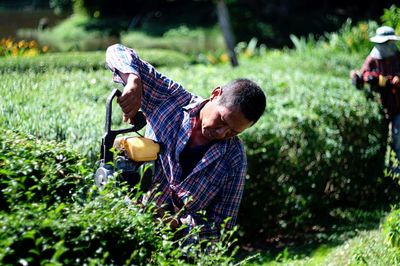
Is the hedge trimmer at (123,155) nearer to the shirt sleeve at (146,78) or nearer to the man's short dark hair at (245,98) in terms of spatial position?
the shirt sleeve at (146,78)

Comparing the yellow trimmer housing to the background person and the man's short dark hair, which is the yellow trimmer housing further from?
the background person

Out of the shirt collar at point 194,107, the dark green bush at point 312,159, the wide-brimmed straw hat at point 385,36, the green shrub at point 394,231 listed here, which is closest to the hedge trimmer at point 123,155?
the shirt collar at point 194,107

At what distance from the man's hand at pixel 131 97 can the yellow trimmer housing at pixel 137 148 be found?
0.13 m

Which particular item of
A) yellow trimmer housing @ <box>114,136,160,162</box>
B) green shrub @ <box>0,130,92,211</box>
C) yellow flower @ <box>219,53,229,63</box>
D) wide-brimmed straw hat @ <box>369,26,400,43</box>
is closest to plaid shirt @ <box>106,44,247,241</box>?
yellow trimmer housing @ <box>114,136,160,162</box>

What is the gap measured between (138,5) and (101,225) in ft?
83.0

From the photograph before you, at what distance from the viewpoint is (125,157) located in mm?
3184

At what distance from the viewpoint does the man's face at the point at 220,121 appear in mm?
3256

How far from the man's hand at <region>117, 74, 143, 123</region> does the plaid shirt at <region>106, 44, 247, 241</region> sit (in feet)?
0.33

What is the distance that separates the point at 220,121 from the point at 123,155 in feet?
1.60

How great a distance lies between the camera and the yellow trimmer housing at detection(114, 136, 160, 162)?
316cm

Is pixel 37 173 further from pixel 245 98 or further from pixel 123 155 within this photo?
pixel 245 98

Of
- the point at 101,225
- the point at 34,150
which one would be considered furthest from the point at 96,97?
the point at 101,225

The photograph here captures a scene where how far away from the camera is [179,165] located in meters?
3.48

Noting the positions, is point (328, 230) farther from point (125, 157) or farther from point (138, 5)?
point (138, 5)
